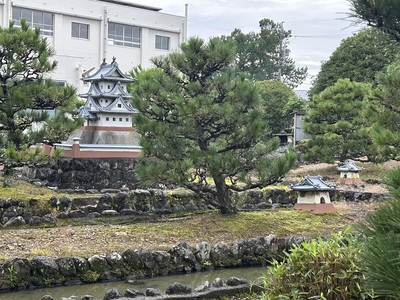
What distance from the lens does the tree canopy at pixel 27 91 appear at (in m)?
12.7

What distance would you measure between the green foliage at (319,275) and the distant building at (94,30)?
28.7 meters

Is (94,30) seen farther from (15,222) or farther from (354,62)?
(15,222)

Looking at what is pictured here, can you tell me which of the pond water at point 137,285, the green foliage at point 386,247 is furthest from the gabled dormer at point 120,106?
the green foliage at point 386,247

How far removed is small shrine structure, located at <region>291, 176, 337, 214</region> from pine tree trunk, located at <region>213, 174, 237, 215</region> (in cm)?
228

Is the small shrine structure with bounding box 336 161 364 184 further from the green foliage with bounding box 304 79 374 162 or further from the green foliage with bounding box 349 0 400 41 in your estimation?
the green foliage with bounding box 349 0 400 41

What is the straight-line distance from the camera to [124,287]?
7.78 metres

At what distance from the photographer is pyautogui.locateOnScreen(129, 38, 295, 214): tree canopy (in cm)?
1098

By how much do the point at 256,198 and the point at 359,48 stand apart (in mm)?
17906

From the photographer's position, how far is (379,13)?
558 cm

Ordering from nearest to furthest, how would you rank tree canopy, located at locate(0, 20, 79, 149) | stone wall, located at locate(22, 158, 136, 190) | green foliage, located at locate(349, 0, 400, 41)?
green foliage, located at locate(349, 0, 400, 41), tree canopy, located at locate(0, 20, 79, 149), stone wall, located at locate(22, 158, 136, 190)

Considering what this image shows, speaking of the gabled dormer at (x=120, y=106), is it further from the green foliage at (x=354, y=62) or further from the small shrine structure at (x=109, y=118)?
the green foliage at (x=354, y=62)

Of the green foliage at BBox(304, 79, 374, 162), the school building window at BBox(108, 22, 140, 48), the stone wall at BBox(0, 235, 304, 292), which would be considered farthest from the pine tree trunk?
the school building window at BBox(108, 22, 140, 48)

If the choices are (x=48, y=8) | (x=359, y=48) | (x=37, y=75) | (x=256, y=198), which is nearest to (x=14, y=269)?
(x=37, y=75)

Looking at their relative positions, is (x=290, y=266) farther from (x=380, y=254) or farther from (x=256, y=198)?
(x=256, y=198)
